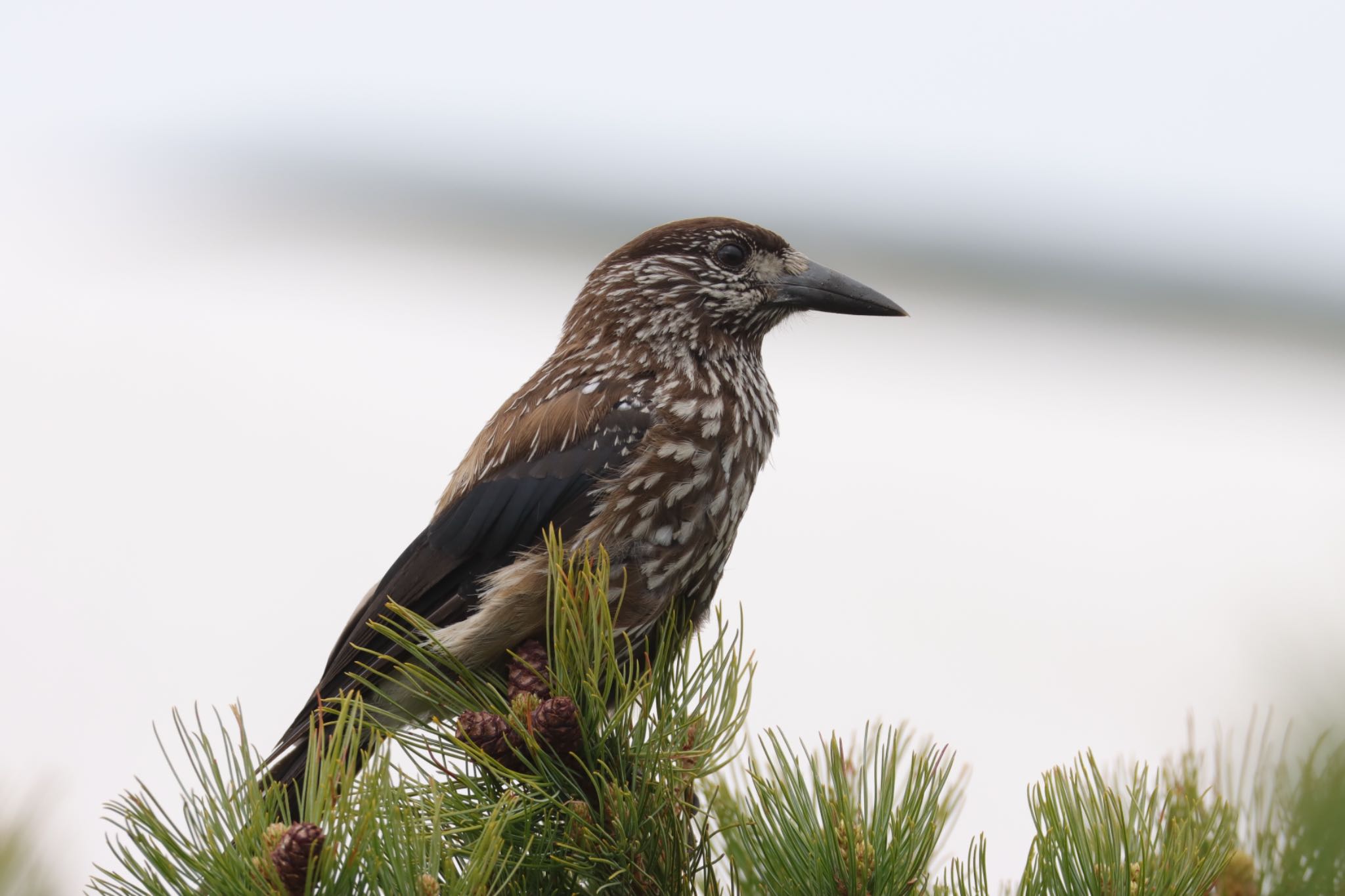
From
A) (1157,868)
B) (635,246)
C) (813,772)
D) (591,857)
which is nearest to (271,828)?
(591,857)

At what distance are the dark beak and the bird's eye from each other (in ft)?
0.43

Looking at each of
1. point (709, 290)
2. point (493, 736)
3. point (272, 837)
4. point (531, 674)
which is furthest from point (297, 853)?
point (709, 290)

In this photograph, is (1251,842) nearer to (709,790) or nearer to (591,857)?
(709,790)

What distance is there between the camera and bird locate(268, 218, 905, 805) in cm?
219

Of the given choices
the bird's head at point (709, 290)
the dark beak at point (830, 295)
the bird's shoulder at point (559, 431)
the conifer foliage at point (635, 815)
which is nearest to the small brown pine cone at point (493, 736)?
the conifer foliage at point (635, 815)

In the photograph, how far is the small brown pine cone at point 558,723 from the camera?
5.29ft

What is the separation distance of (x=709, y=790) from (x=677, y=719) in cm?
25

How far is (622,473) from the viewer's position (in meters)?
2.31

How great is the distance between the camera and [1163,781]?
1718mm

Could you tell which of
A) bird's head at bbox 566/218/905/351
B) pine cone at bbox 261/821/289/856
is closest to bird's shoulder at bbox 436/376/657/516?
bird's head at bbox 566/218/905/351

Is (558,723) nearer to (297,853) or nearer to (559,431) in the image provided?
(297,853)

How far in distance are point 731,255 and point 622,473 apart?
84 cm

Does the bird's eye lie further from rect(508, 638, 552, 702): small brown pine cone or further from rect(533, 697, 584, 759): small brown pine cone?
rect(533, 697, 584, 759): small brown pine cone

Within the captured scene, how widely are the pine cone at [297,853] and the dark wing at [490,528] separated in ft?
3.05
